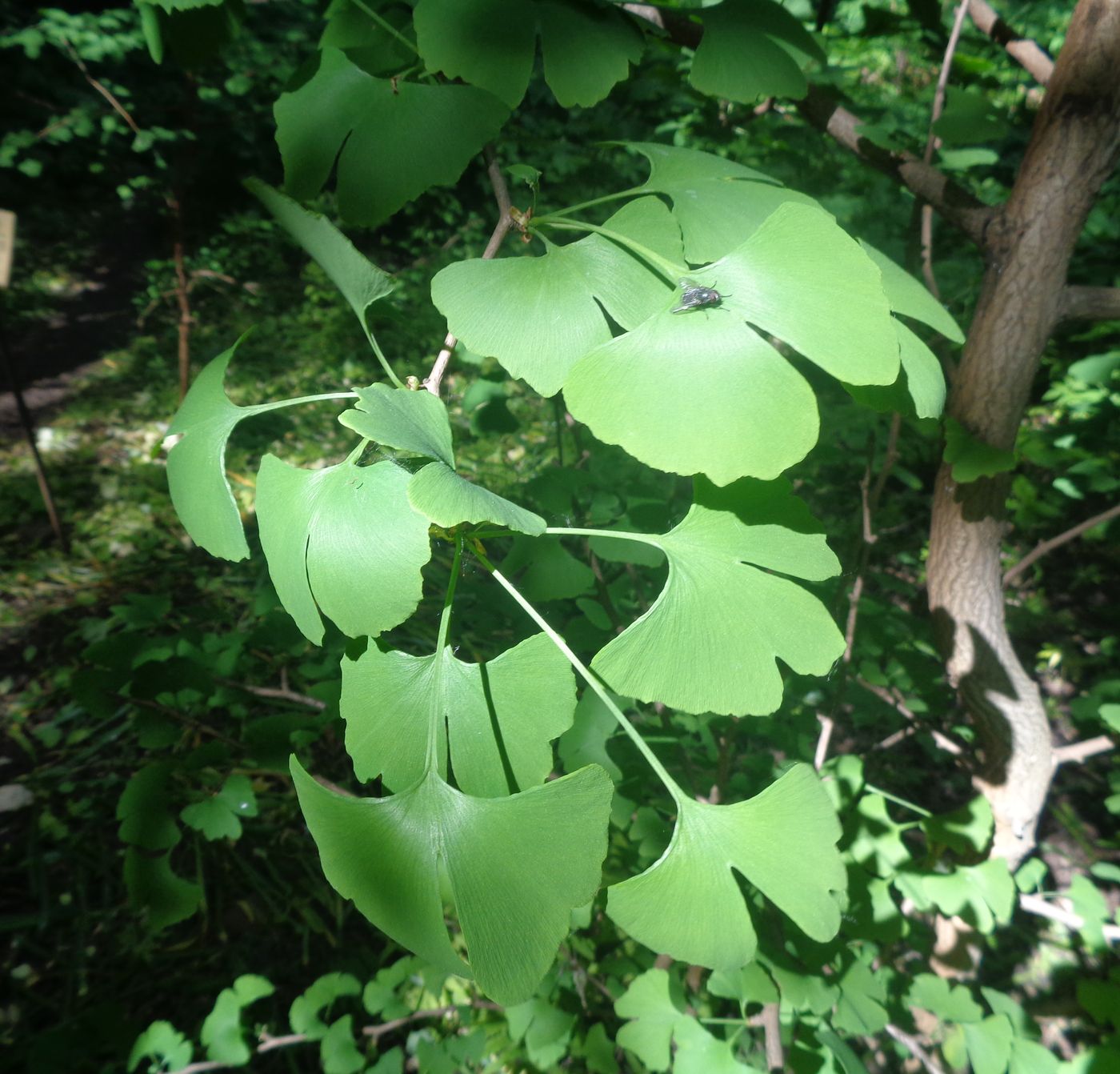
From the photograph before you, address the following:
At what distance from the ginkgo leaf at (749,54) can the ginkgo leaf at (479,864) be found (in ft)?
1.63

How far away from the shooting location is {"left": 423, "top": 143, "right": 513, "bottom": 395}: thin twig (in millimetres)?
430

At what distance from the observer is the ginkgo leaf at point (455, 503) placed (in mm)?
334

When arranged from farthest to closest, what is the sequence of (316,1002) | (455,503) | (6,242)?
(6,242) → (316,1002) → (455,503)

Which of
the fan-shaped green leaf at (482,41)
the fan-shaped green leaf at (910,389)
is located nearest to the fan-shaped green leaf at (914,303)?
the fan-shaped green leaf at (910,389)

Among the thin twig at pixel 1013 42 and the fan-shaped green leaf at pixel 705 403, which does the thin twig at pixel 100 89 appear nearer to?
the thin twig at pixel 1013 42

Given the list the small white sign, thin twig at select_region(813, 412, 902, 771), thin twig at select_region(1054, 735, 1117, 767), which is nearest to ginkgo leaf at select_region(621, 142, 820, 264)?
thin twig at select_region(813, 412, 902, 771)

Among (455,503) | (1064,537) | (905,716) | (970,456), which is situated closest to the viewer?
(455,503)

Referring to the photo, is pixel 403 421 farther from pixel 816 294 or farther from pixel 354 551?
pixel 816 294

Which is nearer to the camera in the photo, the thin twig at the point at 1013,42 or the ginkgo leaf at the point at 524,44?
the ginkgo leaf at the point at 524,44

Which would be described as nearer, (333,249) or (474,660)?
(333,249)

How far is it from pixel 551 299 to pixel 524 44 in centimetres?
19

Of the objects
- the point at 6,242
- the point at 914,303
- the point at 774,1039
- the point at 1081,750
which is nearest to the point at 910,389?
the point at 914,303

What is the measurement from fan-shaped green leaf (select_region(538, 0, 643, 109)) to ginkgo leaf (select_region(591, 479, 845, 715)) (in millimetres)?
274

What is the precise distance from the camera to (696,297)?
0.37 m
